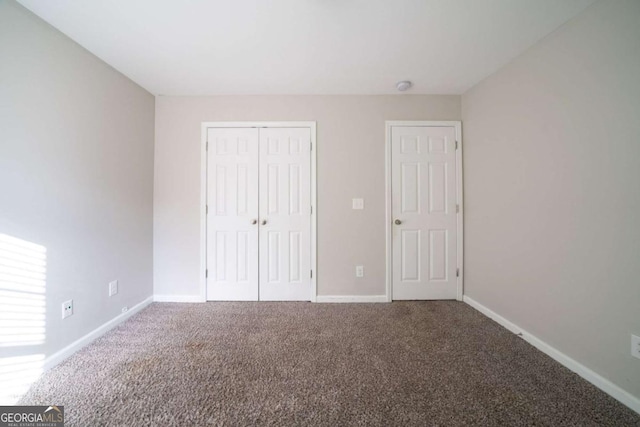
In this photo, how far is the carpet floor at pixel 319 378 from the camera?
1.14 metres

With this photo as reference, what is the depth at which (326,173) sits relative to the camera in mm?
2482

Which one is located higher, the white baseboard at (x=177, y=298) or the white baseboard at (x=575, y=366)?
the white baseboard at (x=177, y=298)

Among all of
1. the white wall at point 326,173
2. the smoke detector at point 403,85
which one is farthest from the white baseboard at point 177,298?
the smoke detector at point 403,85

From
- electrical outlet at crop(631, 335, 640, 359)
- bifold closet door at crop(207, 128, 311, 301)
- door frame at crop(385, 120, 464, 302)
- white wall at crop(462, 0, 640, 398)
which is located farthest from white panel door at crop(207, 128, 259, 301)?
electrical outlet at crop(631, 335, 640, 359)

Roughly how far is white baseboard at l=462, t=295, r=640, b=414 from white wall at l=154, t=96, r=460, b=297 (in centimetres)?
113

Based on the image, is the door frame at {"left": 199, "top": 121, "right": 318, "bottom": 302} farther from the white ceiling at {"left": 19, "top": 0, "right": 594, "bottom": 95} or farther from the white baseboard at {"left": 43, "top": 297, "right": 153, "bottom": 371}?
the white baseboard at {"left": 43, "top": 297, "right": 153, "bottom": 371}

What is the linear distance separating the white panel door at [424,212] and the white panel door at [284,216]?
3.32 feet

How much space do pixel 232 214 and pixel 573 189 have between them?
2.90m

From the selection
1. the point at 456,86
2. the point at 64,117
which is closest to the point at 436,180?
the point at 456,86

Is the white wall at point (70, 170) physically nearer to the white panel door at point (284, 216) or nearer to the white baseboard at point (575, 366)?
the white panel door at point (284, 216)

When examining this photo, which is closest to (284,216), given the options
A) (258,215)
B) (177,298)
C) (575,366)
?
(258,215)

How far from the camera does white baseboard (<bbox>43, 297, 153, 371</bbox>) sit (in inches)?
59.3

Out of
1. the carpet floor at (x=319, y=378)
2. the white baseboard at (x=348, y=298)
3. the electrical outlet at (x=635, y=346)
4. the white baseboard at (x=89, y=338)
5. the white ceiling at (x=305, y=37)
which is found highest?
the white ceiling at (x=305, y=37)

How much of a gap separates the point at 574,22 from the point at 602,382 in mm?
2274
